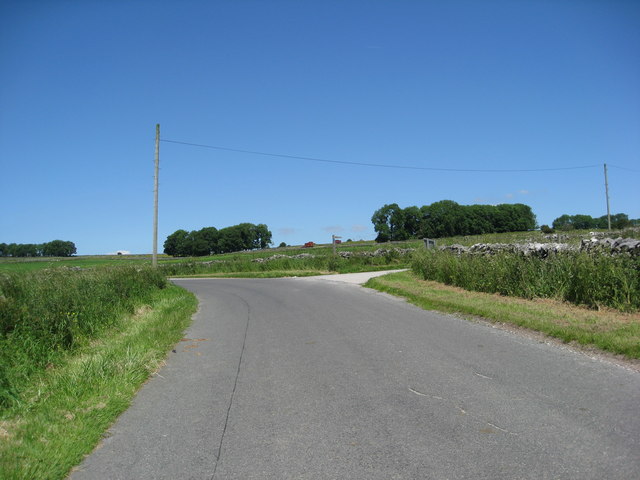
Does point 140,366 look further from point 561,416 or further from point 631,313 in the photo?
point 631,313

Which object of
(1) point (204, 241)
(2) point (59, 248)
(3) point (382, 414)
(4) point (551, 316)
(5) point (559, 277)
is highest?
(1) point (204, 241)

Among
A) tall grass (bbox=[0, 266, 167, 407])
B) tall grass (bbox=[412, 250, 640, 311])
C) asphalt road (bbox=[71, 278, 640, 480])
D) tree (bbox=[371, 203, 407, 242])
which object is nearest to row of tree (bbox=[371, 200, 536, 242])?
tree (bbox=[371, 203, 407, 242])

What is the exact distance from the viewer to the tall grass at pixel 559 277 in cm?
955

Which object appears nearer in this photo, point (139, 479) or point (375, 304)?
point (139, 479)

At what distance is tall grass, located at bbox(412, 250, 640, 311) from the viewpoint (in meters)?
9.55

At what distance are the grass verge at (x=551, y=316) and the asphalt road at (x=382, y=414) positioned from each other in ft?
1.81

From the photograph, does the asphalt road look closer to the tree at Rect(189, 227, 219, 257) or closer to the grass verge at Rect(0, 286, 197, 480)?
the grass verge at Rect(0, 286, 197, 480)

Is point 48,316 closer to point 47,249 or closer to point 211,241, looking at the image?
point 47,249

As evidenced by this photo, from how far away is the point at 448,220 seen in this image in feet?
381

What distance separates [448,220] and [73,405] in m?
117

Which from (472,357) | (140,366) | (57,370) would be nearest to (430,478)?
(472,357)

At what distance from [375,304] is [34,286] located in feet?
31.1

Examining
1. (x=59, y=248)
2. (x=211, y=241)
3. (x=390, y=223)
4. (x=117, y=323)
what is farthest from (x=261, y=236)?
(x=117, y=323)

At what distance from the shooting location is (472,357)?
22.1 feet
